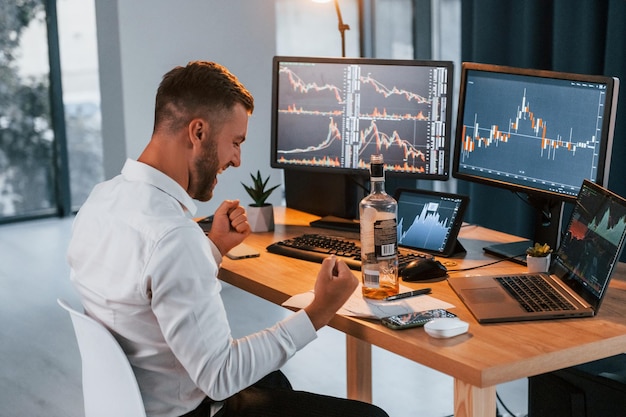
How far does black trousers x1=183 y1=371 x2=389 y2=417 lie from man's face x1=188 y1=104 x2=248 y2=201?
16.8 inches

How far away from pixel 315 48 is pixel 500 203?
5.56 ft

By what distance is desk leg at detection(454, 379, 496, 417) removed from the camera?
155 centimetres

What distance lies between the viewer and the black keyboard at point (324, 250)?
2234 millimetres

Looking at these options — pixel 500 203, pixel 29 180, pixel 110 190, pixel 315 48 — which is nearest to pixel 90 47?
pixel 29 180

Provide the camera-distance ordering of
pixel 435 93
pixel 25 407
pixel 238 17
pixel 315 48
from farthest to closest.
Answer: pixel 315 48 → pixel 238 17 → pixel 25 407 → pixel 435 93

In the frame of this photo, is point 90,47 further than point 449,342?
Yes

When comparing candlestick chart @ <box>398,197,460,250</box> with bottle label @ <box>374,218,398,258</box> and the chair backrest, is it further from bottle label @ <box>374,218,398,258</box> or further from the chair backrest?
the chair backrest

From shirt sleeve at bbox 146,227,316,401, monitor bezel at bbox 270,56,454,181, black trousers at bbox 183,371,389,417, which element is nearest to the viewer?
shirt sleeve at bbox 146,227,316,401

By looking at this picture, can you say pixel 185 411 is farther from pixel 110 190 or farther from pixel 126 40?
pixel 126 40

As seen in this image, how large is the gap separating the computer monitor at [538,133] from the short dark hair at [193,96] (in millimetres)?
867

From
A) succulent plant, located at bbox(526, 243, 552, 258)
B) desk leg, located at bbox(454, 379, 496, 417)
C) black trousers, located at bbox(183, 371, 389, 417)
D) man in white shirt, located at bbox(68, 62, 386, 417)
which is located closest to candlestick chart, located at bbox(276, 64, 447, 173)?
succulent plant, located at bbox(526, 243, 552, 258)

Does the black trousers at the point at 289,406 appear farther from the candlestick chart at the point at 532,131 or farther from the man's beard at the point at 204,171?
the candlestick chart at the point at 532,131

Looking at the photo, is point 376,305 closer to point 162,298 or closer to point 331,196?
point 162,298

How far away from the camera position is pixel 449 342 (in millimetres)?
1634
